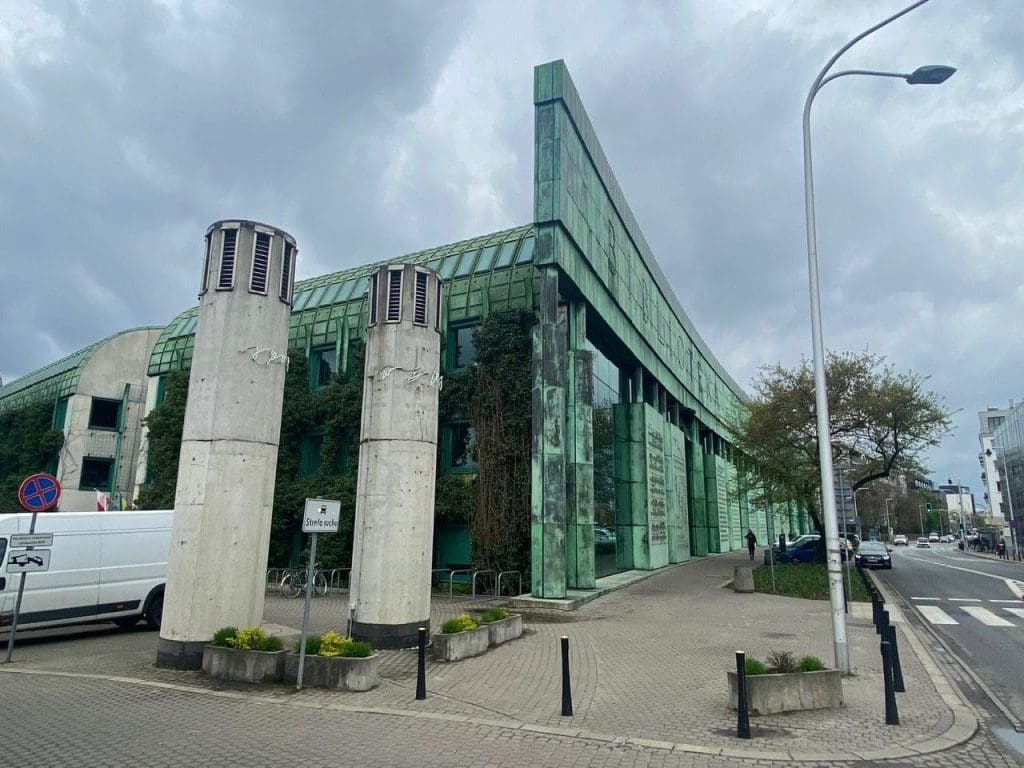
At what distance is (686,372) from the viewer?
39188 mm

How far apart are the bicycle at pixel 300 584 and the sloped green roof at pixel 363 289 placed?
8683 millimetres

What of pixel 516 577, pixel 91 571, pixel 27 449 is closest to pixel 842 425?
pixel 516 577

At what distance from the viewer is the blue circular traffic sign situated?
11.5 meters

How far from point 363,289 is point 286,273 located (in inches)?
689

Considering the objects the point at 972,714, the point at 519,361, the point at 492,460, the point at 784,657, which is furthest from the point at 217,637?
the point at 519,361

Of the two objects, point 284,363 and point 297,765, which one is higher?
point 284,363

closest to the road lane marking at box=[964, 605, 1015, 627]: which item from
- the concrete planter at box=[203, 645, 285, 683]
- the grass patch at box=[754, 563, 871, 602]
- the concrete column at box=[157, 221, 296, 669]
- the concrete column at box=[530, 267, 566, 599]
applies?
the grass patch at box=[754, 563, 871, 602]

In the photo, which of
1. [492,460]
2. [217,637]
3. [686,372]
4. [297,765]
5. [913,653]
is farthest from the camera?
[686,372]

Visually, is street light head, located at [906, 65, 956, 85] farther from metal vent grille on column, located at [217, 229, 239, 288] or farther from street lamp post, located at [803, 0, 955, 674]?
metal vent grille on column, located at [217, 229, 239, 288]

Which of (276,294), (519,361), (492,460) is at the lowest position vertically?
(492,460)

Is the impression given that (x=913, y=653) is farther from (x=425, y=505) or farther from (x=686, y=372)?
(x=686, y=372)

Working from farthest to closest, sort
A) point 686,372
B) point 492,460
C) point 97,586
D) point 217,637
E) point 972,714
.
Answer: point 686,372 < point 492,460 < point 97,586 < point 217,637 < point 972,714

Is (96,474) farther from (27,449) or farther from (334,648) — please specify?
(334,648)

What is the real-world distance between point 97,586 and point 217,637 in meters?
5.53
